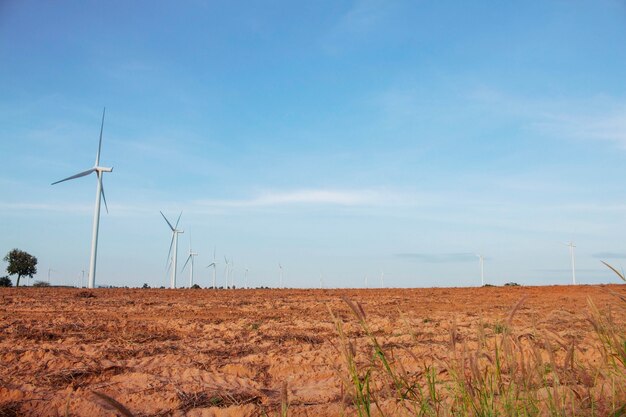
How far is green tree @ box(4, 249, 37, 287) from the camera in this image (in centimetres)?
6900

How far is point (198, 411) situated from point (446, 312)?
11.7 metres

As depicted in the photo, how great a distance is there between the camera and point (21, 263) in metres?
69.4

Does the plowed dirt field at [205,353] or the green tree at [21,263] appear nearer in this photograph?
the plowed dirt field at [205,353]

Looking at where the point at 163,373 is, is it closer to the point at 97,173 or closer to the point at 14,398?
the point at 14,398

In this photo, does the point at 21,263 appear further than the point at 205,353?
Yes

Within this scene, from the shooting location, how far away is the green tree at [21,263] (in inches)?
2717

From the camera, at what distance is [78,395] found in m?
6.49

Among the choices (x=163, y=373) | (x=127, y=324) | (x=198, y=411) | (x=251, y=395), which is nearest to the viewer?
(x=198, y=411)

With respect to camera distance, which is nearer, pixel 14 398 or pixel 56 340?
pixel 14 398

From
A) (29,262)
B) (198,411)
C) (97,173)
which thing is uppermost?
(97,173)

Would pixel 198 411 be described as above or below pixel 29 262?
below

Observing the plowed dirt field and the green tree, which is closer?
the plowed dirt field

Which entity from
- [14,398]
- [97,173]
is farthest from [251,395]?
[97,173]

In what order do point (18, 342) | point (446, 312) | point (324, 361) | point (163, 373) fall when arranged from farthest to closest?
point (446, 312), point (18, 342), point (324, 361), point (163, 373)
